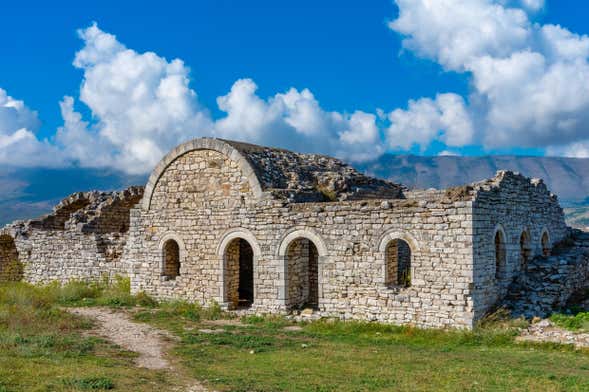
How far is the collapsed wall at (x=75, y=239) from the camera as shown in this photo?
848 inches

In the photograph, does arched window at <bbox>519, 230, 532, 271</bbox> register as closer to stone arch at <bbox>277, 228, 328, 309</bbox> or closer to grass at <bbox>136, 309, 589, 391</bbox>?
grass at <bbox>136, 309, 589, 391</bbox>

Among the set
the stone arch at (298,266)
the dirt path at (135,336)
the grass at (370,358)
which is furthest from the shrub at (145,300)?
the stone arch at (298,266)

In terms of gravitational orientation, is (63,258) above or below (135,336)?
above

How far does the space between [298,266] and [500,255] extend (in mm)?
5382

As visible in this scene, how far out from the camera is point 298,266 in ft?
54.0

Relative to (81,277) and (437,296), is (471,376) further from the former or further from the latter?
(81,277)

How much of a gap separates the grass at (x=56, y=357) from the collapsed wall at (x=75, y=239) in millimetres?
4313

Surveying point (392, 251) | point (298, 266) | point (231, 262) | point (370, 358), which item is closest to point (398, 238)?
point (392, 251)

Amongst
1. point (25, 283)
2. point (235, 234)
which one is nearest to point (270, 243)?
point (235, 234)

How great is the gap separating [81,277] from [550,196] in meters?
16.7

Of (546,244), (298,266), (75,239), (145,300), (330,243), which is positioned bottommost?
(145,300)

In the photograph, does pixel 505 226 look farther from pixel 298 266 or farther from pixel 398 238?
pixel 298 266

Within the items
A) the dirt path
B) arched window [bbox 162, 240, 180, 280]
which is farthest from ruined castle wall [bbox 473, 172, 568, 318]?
arched window [bbox 162, 240, 180, 280]

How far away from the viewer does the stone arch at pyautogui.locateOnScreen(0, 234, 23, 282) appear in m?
24.5
